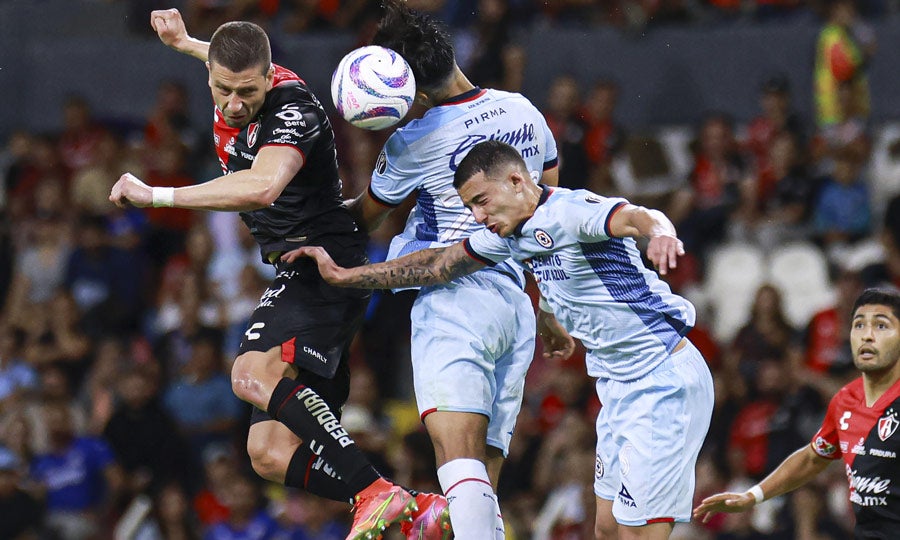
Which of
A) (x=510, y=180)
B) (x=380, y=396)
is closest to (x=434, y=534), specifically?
(x=510, y=180)

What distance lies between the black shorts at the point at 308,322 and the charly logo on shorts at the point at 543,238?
47.5 inches

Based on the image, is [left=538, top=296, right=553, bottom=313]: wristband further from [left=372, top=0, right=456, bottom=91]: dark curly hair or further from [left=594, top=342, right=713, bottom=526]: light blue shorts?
Result: [left=372, top=0, right=456, bottom=91]: dark curly hair

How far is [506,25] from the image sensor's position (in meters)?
14.5

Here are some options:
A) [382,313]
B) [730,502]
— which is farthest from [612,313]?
[382,313]

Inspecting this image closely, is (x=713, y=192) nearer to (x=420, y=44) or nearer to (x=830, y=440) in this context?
(x=830, y=440)

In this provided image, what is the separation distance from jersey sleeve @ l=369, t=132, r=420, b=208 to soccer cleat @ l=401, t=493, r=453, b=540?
1596mm

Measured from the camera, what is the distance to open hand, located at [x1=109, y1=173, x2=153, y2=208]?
6.44 meters

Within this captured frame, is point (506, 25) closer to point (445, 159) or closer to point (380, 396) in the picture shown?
point (380, 396)

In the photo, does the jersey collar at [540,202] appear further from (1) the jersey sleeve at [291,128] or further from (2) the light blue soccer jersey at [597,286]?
(1) the jersey sleeve at [291,128]

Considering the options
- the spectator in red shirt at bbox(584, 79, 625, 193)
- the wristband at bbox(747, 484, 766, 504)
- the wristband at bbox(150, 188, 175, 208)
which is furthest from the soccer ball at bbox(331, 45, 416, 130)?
the spectator in red shirt at bbox(584, 79, 625, 193)

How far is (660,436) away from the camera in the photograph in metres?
6.92

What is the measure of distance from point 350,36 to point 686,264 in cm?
464

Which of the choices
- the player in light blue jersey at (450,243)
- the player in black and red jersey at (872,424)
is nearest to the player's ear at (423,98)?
the player in light blue jersey at (450,243)

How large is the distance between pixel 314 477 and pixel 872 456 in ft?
8.84
